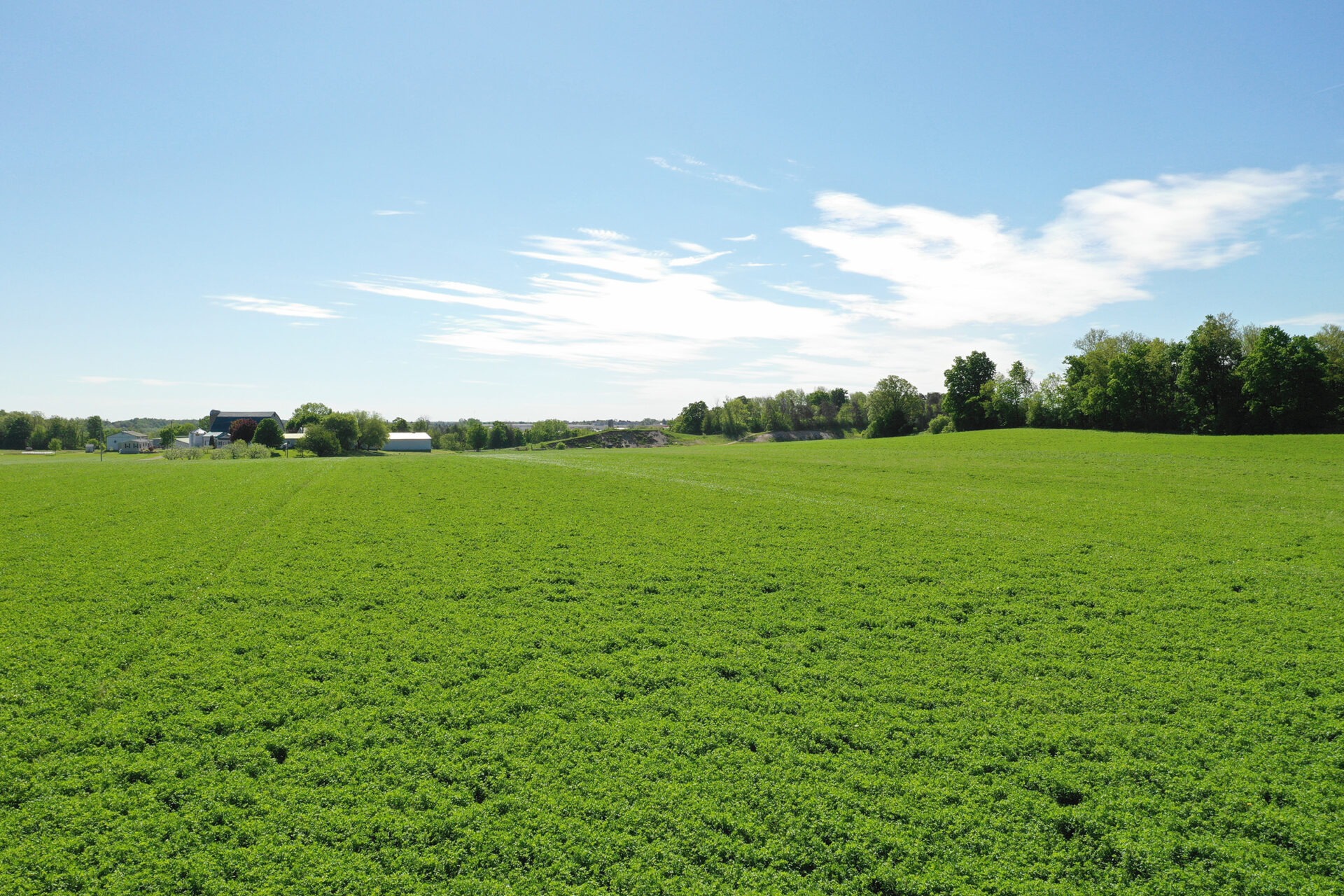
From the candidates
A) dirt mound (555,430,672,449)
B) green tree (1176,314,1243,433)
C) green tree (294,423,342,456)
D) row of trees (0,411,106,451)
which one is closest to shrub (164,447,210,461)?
green tree (294,423,342,456)

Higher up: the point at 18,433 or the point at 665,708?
the point at 18,433

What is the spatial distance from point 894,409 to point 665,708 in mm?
95937

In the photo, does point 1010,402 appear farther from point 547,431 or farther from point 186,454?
point 547,431

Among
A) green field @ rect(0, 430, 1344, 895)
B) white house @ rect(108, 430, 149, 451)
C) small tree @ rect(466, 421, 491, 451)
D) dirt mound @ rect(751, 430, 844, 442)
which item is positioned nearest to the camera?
green field @ rect(0, 430, 1344, 895)

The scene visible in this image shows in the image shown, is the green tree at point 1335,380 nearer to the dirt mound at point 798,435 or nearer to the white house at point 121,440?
the dirt mound at point 798,435

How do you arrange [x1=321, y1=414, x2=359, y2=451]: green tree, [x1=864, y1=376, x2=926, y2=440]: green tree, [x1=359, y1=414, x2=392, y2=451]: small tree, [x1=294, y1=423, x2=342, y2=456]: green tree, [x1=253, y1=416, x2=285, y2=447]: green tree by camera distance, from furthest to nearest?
1. [x1=359, y1=414, x2=392, y2=451]: small tree
2. [x1=864, y1=376, x2=926, y2=440]: green tree
3. [x1=321, y1=414, x2=359, y2=451]: green tree
4. [x1=253, y1=416, x2=285, y2=447]: green tree
5. [x1=294, y1=423, x2=342, y2=456]: green tree

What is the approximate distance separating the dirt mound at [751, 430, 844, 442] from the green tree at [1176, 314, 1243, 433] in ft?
200

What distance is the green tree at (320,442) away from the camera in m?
81.2

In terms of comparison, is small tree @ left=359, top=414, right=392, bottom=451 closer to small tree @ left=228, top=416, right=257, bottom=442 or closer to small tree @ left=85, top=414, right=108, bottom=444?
small tree @ left=228, top=416, right=257, bottom=442

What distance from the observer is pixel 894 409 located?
324 feet

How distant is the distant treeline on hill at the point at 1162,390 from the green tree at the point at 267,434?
83.3m

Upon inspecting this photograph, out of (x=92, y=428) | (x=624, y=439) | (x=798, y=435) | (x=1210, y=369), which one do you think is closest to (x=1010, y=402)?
(x=1210, y=369)

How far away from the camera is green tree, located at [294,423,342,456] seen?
8119 centimetres

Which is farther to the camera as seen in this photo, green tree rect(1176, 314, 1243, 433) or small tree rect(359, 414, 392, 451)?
small tree rect(359, 414, 392, 451)
